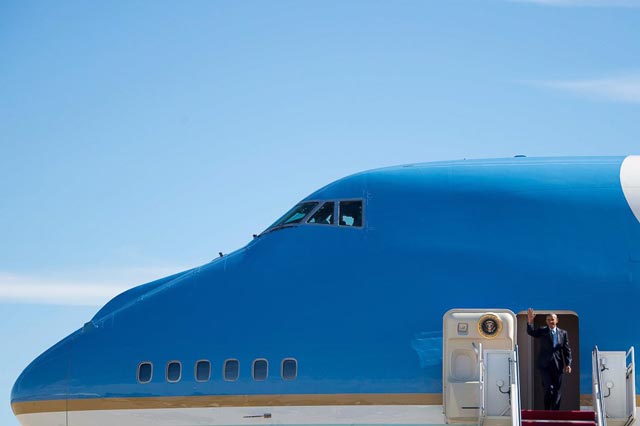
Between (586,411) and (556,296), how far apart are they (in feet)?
6.26

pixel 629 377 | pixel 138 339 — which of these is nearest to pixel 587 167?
pixel 629 377

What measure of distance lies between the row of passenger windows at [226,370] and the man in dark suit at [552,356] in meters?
3.69

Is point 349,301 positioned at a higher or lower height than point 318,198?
lower

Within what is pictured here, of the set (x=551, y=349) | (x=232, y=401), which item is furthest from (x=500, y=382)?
(x=232, y=401)

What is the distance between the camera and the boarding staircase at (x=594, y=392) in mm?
16594

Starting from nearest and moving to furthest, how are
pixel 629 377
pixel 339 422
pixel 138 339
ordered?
pixel 629 377, pixel 339 422, pixel 138 339

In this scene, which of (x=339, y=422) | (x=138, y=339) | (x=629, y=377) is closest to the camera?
(x=629, y=377)

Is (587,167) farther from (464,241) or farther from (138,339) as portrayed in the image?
(138,339)

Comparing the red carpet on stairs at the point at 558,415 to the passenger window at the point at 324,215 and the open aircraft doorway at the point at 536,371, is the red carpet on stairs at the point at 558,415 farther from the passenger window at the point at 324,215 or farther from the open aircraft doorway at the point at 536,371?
the passenger window at the point at 324,215

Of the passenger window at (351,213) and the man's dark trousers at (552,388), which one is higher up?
the passenger window at (351,213)

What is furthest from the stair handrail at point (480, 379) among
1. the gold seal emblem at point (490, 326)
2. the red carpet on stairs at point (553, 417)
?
the red carpet on stairs at point (553, 417)

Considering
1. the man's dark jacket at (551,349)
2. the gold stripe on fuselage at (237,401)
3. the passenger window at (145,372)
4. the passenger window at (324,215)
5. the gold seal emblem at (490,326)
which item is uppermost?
the passenger window at (324,215)

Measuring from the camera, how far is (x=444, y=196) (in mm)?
19078

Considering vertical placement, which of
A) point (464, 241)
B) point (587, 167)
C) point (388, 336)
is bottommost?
point (388, 336)
